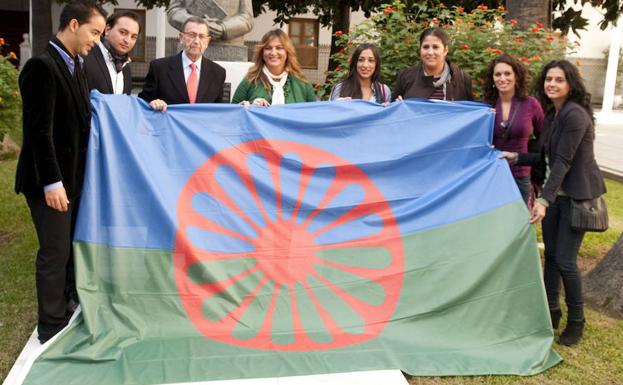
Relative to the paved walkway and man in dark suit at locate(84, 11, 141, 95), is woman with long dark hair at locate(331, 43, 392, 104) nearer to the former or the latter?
man in dark suit at locate(84, 11, 141, 95)

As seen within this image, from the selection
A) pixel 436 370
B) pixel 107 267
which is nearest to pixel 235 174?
pixel 107 267

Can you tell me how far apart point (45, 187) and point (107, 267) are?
2.01ft

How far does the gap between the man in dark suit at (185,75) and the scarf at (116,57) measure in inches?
7.6

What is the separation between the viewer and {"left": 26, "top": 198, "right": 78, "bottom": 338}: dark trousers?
3689 mm

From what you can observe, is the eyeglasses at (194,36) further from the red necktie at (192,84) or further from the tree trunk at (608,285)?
the tree trunk at (608,285)

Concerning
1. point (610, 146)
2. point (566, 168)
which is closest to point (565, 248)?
point (566, 168)

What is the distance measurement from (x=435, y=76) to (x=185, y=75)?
1744 millimetres

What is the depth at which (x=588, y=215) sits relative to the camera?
3.89 m

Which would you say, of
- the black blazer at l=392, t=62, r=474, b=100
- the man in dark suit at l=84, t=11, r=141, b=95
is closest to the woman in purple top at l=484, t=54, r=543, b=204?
the black blazer at l=392, t=62, r=474, b=100

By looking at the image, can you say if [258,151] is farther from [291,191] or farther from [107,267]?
[107,267]

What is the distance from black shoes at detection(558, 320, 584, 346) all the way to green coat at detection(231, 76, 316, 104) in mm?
2271

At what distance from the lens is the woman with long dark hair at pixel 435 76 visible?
4.62 meters

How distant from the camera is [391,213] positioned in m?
4.14

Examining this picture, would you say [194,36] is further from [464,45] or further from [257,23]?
[257,23]
